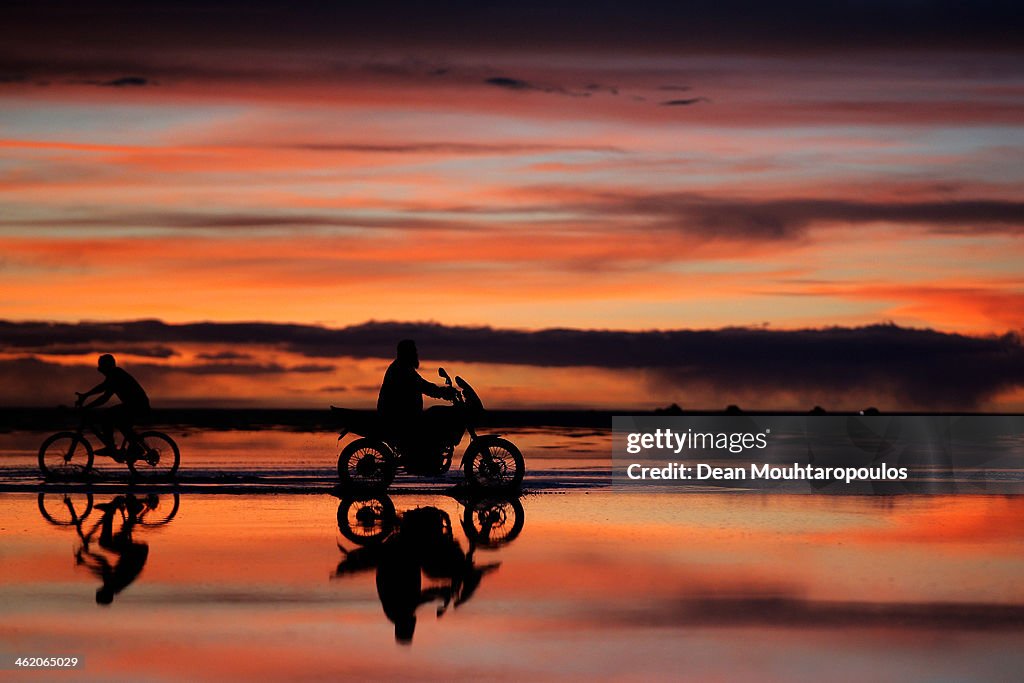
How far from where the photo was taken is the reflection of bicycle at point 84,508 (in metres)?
16.9

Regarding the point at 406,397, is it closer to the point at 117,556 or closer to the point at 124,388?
the point at 124,388

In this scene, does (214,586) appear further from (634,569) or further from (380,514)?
(380,514)

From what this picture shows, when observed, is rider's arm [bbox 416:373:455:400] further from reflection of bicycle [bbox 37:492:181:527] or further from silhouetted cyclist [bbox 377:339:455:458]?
reflection of bicycle [bbox 37:492:181:527]

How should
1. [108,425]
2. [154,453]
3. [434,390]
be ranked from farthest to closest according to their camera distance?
1. [154,453]
2. [108,425]
3. [434,390]

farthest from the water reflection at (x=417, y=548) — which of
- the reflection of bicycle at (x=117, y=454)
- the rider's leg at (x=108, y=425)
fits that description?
the rider's leg at (x=108, y=425)

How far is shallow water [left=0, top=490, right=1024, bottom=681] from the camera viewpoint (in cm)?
862

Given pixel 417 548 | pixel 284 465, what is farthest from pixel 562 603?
pixel 284 465

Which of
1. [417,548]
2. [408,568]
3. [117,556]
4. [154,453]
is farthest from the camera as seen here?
[154,453]

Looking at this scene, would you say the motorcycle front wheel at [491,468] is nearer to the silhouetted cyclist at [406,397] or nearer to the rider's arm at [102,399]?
the silhouetted cyclist at [406,397]

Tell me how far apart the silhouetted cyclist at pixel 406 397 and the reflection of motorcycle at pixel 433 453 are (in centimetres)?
11

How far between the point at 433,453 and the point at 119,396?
638cm

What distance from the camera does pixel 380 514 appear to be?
18.2 m

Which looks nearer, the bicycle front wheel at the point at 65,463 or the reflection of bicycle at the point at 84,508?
the reflection of bicycle at the point at 84,508

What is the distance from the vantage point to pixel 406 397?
823 inches
